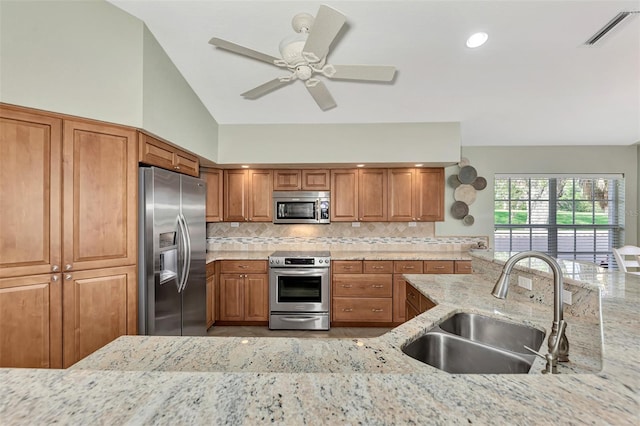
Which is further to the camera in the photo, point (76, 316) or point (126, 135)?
point (126, 135)

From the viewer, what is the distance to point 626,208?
424cm

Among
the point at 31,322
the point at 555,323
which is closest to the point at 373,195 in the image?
the point at 555,323

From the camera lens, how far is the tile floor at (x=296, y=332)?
3.32 m

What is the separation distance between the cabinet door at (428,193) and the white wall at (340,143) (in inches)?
12.0

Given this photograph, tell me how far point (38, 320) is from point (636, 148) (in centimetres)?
738

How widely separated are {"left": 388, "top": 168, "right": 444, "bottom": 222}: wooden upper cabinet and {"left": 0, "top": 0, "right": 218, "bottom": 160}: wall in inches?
112

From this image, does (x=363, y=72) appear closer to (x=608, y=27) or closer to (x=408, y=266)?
(x=608, y=27)

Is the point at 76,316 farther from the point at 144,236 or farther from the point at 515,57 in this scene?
the point at 515,57

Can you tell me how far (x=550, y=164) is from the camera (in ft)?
14.0

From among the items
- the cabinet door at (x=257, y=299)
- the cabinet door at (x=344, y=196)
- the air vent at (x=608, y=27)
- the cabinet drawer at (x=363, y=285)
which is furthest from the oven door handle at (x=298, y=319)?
the air vent at (x=608, y=27)

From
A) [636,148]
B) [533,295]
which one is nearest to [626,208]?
[636,148]

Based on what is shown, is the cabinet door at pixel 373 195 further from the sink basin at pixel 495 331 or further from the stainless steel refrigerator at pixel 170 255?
the sink basin at pixel 495 331

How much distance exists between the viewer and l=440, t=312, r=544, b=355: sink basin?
129 centimetres

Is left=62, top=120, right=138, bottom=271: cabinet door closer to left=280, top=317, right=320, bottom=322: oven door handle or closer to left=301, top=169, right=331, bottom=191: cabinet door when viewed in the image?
left=280, top=317, right=320, bottom=322: oven door handle
